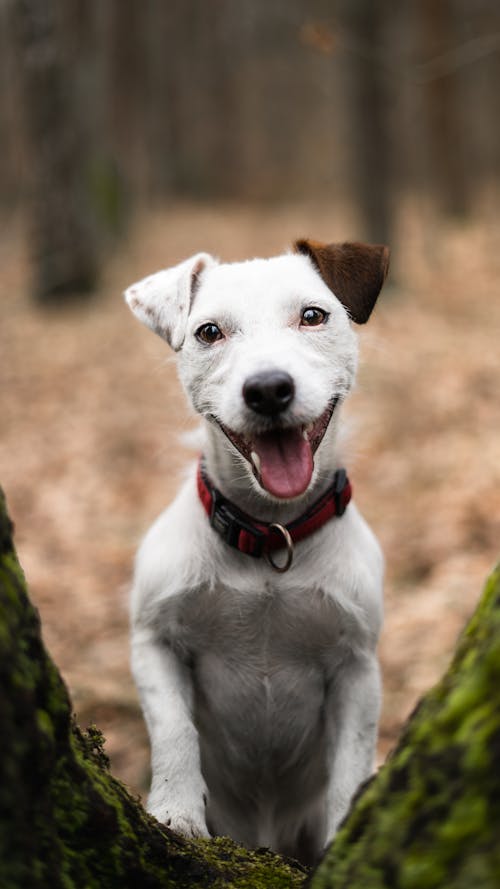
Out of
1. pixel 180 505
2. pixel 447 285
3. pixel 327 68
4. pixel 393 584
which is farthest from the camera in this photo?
pixel 327 68

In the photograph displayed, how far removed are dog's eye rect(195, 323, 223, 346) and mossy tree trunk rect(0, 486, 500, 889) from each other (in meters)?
1.69

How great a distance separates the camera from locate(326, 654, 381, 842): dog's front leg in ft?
10.7

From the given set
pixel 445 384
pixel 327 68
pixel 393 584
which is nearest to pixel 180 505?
pixel 393 584

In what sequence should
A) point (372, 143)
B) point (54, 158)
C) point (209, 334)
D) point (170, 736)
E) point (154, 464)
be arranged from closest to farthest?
point (170, 736), point (209, 334), point (154, 464), point (54, 158), point (372, 143)

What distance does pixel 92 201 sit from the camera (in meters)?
14.4

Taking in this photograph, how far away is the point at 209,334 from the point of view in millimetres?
3539

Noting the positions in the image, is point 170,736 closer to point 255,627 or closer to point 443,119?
point 255,627

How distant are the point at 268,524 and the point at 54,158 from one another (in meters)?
11.3

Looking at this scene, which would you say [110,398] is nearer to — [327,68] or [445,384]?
[445,384]

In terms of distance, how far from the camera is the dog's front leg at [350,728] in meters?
3.26

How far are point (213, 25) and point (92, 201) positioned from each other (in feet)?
66.6

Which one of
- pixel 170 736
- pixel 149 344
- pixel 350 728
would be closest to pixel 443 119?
pixel 149 344

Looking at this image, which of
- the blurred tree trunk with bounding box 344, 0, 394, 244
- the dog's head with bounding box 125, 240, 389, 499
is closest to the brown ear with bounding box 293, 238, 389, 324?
the dog's head with bounding box 125, 240, 389, 499

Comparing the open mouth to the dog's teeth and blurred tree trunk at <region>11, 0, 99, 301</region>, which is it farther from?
blurred tree trunk at <region>11, 0, 99, 301</region>
